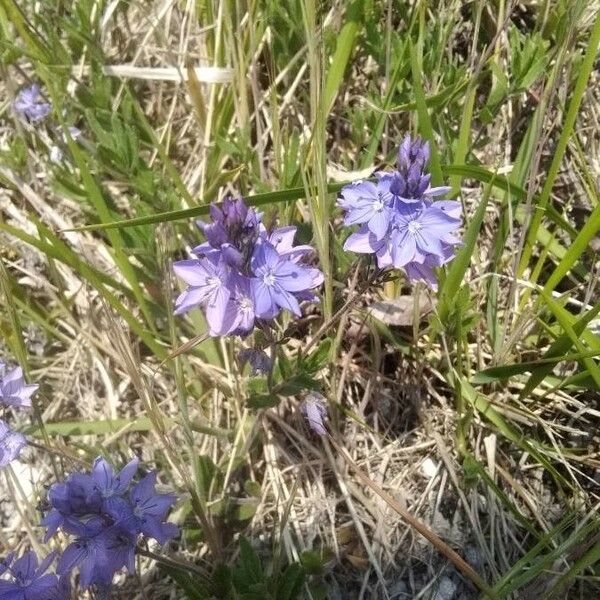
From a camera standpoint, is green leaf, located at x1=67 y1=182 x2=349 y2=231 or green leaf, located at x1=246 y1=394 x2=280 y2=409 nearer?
green leaf, located at x1=67 y1=182 x2=349 y2=231

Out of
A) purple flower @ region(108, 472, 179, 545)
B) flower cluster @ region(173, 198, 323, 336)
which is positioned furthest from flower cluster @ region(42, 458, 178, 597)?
flower cluster @ region(173, 198, 323, 336)

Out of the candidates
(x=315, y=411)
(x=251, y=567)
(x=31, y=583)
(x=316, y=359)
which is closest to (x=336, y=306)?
(x=316, y=359)

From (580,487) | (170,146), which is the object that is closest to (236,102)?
(170,146)

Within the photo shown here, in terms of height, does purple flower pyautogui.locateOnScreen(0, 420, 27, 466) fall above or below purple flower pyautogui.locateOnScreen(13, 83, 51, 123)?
below

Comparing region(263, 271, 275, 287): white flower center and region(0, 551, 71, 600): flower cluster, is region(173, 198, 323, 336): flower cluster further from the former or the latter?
region(0, 551, 71, 600): flower cluster

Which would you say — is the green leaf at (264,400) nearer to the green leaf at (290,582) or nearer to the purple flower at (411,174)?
the green leaf at (290,582)

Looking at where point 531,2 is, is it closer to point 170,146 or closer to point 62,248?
point 170,146
